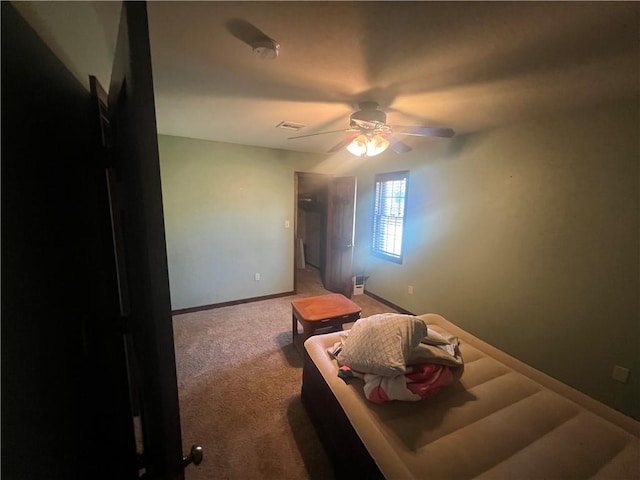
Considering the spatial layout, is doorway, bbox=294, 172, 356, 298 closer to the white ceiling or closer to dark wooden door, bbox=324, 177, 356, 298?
dark wooden door, bbox=324, 177, 356, 298

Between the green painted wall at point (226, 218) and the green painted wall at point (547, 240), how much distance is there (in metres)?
2.05

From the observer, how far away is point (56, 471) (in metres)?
0.70

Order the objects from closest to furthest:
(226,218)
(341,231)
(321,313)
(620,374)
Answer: (620,374) < (321,313) < (226,218) < (341,231)

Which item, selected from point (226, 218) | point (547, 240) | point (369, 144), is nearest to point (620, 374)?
point (547, 240)

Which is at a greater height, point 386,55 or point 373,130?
point 386,55

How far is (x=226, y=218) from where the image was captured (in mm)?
3488

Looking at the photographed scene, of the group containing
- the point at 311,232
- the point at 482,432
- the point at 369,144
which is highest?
the point at 369,144

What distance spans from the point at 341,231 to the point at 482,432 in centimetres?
326

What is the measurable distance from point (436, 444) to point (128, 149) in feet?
5.14

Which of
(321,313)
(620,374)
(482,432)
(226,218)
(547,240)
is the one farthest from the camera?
(226,218)

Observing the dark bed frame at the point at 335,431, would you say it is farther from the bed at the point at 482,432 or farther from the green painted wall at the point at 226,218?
the green painted wall at the point at 226,218

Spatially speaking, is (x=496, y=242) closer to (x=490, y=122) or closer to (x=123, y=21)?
(x=490, y=122)

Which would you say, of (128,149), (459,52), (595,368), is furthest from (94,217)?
(595,368)

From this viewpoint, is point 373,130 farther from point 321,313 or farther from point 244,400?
point 244,400
